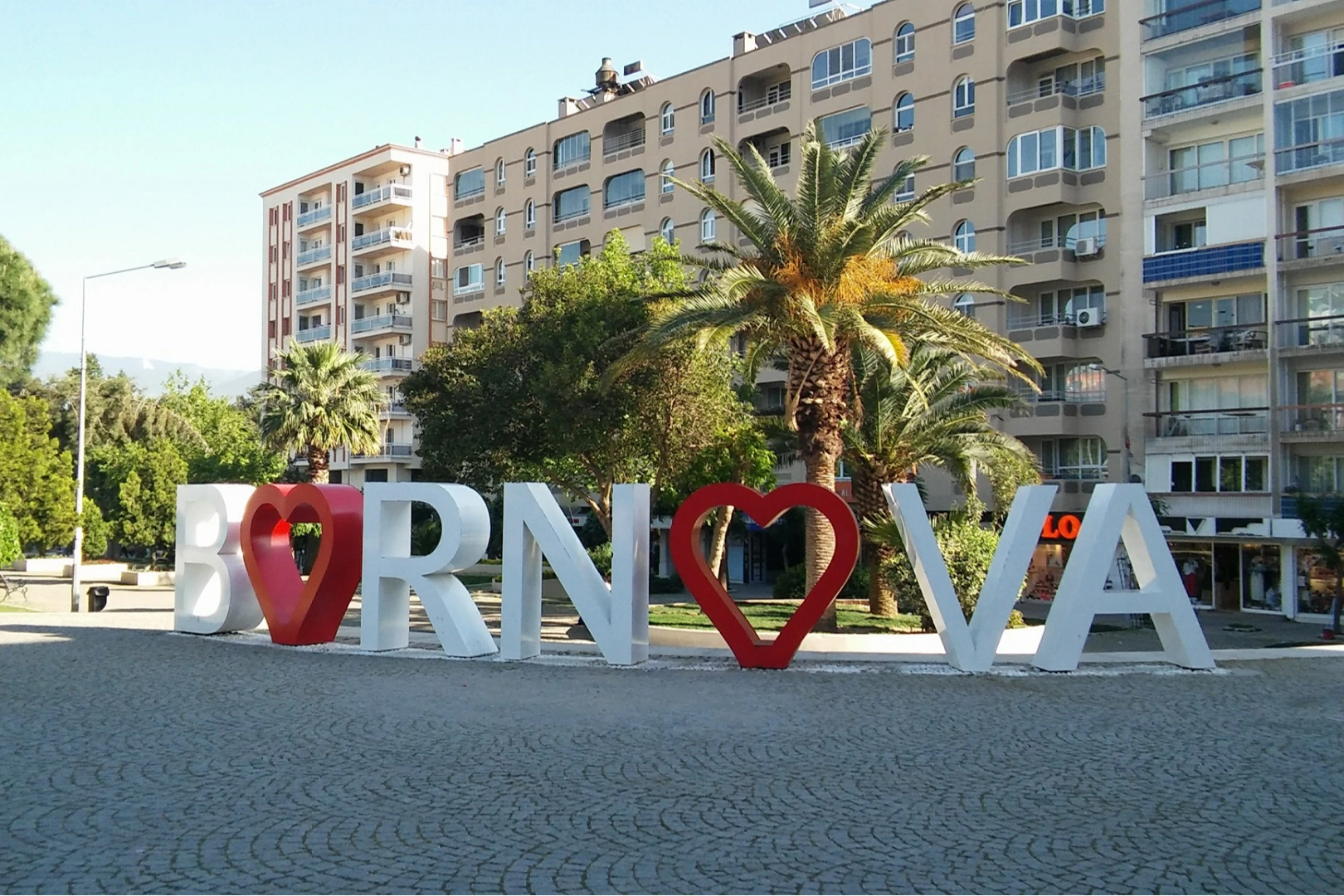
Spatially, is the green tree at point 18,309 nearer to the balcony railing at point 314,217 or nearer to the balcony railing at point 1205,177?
the balcony railing at point 314,217

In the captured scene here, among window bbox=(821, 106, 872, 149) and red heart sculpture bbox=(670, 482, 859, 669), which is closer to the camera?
red heart sculpture bbox=(670, 482, 859, 669)

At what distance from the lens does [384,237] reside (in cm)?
6875

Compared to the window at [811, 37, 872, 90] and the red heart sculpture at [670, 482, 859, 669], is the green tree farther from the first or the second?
the red heart sculpture at [670, 482, 859, 669]

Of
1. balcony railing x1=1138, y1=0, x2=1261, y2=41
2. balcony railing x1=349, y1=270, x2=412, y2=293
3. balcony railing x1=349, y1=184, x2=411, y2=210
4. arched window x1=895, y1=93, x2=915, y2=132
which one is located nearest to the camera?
balcony railing x1=1138, y1=0, x2=1261, y2=41

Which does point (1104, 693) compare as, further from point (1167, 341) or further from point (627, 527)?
point (1167, 341)

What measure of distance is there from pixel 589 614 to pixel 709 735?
5.97m

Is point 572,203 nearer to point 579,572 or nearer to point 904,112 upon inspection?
point 904,112

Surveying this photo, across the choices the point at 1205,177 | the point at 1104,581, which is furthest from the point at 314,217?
the point at 1104,581

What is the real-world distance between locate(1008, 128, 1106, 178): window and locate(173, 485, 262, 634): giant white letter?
30116 mm

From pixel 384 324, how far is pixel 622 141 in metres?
19.3

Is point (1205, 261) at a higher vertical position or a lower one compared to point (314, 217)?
lower

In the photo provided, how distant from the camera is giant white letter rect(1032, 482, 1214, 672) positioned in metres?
17.3

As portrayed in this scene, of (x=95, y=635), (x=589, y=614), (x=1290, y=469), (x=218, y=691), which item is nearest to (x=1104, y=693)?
(x=589, y=614)

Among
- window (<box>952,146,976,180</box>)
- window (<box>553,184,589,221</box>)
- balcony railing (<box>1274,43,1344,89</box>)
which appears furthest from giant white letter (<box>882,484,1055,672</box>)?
window (<box>553,184,589,221</box>)
